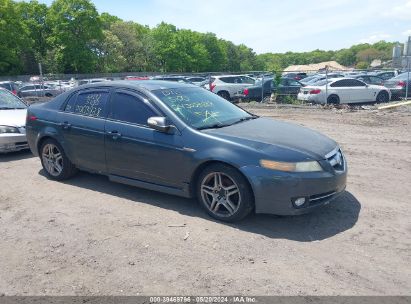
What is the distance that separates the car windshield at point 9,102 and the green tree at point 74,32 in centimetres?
6190

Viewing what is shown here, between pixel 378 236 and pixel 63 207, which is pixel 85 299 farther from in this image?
pixel 378 236

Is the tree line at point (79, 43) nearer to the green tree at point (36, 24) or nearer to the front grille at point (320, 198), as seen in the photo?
the green tree at point (36, 24)

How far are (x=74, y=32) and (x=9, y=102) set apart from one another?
67.1 meters

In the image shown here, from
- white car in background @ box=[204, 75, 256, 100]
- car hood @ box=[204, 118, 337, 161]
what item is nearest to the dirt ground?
car hood @ box=[204, 118, 337, 161]

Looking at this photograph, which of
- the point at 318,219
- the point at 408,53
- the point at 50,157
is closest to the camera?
the point at 318,219

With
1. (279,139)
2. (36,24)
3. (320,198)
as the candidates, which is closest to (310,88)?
(279,139)

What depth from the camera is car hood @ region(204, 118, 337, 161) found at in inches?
177

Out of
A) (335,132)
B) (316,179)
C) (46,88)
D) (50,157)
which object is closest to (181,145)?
(316,179)

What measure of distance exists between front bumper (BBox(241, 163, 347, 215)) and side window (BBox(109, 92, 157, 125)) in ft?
5.30

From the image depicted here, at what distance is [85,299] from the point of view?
328 cm

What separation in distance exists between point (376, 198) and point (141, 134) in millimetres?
3236

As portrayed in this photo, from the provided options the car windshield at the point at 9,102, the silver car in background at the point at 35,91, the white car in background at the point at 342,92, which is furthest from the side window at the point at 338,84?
the silver car in background at the point at 35,91

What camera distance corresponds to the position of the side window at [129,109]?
5.31 m

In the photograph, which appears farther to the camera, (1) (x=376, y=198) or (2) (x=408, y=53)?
(2) (x=408, y=53)
